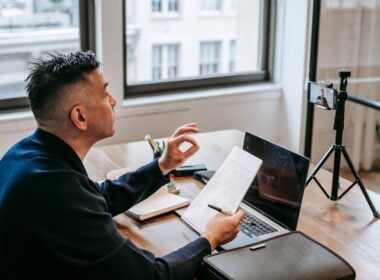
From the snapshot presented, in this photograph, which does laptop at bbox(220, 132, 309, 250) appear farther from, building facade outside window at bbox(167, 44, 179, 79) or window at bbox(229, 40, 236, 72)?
window at bbox(229, 40, 236, 72)

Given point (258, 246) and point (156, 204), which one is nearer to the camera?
point (258, 246)

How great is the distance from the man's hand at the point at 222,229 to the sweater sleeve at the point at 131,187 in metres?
0.31

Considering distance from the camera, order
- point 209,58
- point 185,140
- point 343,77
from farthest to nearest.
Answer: point 209,58 → point 343,77 → point 185,140

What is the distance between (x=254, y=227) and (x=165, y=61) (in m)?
1.89

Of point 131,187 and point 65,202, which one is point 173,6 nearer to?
point 131,187

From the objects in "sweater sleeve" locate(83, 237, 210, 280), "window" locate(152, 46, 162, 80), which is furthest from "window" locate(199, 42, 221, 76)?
"sweater sleeve" locate(83, 237, 210, 280)

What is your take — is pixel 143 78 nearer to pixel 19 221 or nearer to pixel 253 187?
pixel 253 187

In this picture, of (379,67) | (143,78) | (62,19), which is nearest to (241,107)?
(143,78)

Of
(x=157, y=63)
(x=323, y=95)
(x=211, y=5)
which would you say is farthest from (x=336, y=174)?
(x=211, y=5)

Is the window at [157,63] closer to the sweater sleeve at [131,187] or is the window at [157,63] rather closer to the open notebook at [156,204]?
the open notebook at [156,204]

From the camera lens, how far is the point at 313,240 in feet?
5.29

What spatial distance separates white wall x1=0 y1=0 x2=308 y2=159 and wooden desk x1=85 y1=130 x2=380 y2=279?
952 mm

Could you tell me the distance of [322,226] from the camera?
5.97 ft

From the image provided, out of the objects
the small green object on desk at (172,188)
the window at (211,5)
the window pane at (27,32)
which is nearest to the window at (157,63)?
the window at (211,5)
